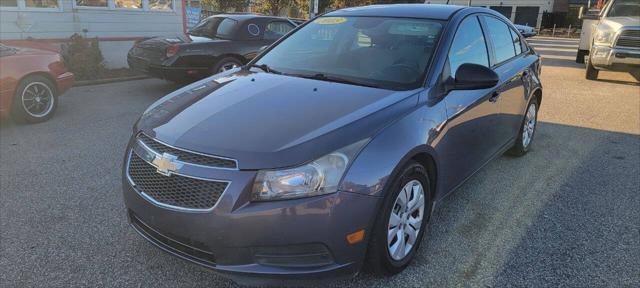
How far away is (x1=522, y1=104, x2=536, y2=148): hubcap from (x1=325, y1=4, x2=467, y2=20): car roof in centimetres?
183

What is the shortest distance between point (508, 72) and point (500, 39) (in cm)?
36

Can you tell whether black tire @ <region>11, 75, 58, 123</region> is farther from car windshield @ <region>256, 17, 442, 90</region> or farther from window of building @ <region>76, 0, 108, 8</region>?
window of building @ <region>76, 0, 108, 8</region>

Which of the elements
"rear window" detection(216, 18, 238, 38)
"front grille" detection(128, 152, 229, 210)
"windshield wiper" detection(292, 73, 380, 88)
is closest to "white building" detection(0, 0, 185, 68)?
"rear window" detection(216, 18, 238, 38)

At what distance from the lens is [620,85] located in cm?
1094

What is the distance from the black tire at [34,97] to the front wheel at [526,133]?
20.3 ft

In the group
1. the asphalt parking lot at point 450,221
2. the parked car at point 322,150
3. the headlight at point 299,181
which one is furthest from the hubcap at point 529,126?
the headlight at point 299,181

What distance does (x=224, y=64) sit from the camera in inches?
351

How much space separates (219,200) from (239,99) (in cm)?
93

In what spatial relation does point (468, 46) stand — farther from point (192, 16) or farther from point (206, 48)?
point (192, 16)

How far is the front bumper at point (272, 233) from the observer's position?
233 centimetres

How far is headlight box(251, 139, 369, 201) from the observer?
2348 mm

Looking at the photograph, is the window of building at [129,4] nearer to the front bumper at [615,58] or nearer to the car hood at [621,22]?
the front bumper at [615,58]

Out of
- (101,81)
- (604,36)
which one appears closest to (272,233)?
(101,81)

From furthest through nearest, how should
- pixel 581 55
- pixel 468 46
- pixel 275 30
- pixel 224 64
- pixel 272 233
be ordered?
pixel 581 55, pixel 275 30, pixel 224 64, pixel 468 46, pixel 272 233
